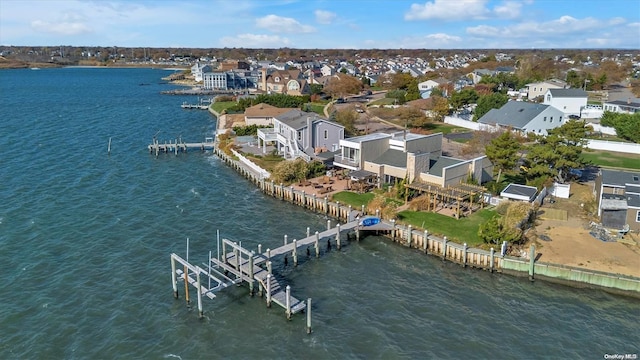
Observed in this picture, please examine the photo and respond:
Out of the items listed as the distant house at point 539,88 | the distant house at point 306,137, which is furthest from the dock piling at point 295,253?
the distant house at point 539,88

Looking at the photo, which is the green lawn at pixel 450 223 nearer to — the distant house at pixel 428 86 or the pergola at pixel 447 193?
the pergola at pixel 447 193

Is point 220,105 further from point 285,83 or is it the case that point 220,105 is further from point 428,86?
point 428,86

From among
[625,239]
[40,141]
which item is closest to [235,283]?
[625,239]

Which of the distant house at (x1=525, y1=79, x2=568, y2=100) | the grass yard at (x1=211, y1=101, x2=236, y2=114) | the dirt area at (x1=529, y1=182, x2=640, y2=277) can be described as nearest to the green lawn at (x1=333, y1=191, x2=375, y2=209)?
the dirt area at (x1=529, y1=182, x2=640, y2=277)

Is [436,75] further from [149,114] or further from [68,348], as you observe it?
[68,348]

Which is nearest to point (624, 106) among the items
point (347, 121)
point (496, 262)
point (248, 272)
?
point (347, 121)
